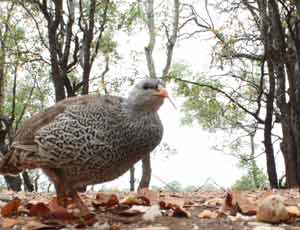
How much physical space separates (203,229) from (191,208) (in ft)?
2.61

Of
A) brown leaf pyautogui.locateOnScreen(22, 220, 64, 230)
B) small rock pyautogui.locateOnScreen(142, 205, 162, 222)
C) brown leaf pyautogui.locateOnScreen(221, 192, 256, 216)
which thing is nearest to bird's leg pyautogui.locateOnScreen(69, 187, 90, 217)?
brown leaf pyautogui.locateOnScreen(22, 220, 64, 230)

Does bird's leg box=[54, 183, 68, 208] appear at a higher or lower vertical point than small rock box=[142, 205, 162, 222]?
higher

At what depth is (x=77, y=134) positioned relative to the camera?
138 inches

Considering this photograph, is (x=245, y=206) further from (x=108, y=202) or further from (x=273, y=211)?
(x=108, y=202)

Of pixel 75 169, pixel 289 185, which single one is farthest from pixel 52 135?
pixel 289 185

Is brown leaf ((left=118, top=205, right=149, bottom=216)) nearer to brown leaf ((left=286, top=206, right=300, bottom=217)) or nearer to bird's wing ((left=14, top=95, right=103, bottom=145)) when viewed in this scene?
bird's wing ((left=14, top=95, right=103, bottom=145))

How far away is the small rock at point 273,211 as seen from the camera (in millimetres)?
3404

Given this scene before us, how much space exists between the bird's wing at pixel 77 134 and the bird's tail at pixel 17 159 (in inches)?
5.6

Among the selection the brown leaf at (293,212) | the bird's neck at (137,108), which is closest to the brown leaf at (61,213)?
the bird's neck at (137,108)

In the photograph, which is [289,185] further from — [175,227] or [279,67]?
[175,227]

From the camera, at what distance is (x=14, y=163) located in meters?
3.99

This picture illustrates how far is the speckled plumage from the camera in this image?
3.49m

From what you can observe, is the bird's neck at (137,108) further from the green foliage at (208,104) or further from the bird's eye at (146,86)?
the green foliage at (208,104)

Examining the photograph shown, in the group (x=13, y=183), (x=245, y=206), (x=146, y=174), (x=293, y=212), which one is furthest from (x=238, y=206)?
(x=13, y=183)
